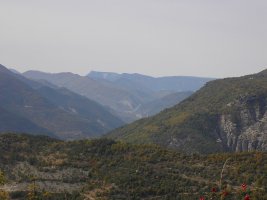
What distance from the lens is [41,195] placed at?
7512 centimetres

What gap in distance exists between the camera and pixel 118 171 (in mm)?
90938

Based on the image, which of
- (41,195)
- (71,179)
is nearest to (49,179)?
(71,179)

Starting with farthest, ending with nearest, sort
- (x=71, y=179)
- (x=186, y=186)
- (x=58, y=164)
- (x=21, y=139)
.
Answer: (x=21, y=139)
(x=58, y=164)
(x=71, y=179)
(x=186, y=186)

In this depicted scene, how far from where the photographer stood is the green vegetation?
79188mm

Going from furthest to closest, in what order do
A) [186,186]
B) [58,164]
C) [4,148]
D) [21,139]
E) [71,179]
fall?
1. [21,139]
2. [4,148]
3. [58,164]
4. [71,179]
5. [186,186]

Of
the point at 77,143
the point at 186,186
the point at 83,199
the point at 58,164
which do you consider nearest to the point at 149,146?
the point at 77,143

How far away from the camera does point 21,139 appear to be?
11138 cm

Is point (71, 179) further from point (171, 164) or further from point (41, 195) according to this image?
point (171, 164)

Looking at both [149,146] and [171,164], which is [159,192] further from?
[149,146]

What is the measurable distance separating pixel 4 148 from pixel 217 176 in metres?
45.1

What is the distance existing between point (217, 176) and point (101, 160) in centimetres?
2496

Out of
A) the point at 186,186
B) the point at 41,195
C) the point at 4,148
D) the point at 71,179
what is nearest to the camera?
the point at 41,195

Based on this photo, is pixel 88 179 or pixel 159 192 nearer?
pixel 159 192

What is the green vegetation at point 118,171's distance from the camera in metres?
79.2
